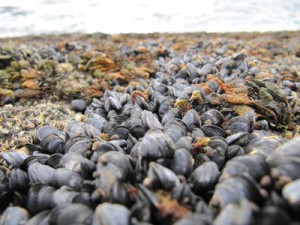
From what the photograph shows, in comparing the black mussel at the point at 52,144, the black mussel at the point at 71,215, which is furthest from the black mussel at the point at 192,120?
the black mussel at the point at 71,215

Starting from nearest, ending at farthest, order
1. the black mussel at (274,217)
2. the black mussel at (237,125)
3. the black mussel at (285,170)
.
→ the black mussel at (274,217), the black mussel at (285,170), the black mussel at (237,125)

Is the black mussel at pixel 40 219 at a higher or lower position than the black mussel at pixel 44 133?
lower

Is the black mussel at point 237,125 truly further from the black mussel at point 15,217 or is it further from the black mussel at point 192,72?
the black mussel at point 15,217

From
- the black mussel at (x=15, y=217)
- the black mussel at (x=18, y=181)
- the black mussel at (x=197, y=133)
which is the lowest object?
the black mussel at (x=15, y=217)

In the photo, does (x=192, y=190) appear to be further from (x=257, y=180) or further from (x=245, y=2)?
(x=245, y=2)

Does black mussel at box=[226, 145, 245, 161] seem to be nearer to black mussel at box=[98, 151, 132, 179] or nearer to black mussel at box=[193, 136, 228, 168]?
black mussel at box=[193, 136, 228, 168]

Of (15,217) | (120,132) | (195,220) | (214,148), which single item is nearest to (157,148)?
(214,148)

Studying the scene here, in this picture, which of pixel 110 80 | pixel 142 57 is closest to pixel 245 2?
pixel 142 57
